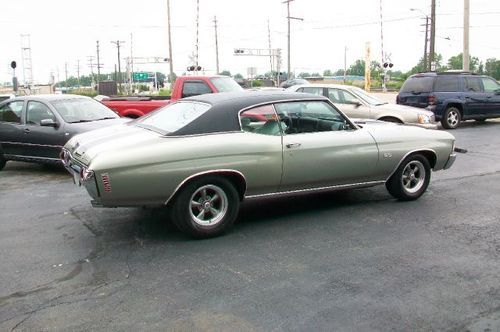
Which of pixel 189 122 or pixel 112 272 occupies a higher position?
pixel 189 122

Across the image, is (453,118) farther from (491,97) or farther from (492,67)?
(492,67)

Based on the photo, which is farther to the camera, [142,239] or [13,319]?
[142,239]

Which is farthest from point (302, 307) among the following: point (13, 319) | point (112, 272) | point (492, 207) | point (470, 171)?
point (470, 171)

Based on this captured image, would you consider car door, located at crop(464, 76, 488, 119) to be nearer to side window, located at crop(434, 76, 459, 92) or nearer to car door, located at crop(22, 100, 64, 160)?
side window, located at crop(434, 76, 459, 92)

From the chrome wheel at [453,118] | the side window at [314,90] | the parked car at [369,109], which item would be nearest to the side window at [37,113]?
the side window at [314,90]

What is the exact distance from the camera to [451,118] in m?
16.5

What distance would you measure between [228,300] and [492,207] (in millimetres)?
4178

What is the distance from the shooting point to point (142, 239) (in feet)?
17.8

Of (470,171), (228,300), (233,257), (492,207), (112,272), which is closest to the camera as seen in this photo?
(228,300)

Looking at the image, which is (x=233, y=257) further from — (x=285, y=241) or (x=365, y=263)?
(x=365, y=263)

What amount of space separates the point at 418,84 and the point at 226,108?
12362mm

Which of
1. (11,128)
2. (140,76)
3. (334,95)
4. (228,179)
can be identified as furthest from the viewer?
(140,76)

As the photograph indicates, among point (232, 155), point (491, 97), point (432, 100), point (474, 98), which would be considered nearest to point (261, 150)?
point (232, 155)

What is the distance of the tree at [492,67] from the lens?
10047 cm
